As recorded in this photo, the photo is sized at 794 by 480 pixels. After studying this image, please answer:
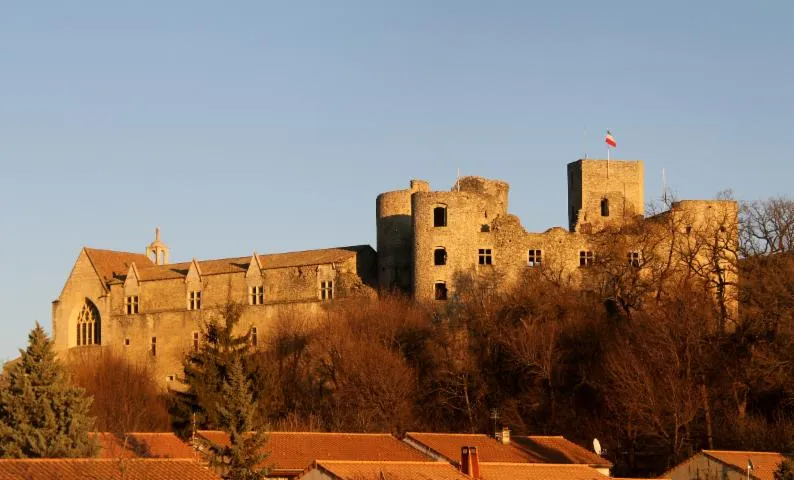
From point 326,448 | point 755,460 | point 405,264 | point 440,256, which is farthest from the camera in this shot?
point 405,264

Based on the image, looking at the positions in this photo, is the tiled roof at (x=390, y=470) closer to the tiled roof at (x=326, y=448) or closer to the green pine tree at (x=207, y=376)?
the tiled roof at (x=326, y=448)

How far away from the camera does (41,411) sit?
44344mm

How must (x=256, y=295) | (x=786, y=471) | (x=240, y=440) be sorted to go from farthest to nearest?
(x=256, y=295) < (x=786, y=471) < (x=240, y=440)

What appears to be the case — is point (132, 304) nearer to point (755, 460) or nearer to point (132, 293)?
point (132, 293)

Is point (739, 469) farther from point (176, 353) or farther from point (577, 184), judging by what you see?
point (176, 353)

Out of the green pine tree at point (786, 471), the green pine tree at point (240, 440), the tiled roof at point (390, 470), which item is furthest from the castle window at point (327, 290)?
the green pine tree at point (240, 440)

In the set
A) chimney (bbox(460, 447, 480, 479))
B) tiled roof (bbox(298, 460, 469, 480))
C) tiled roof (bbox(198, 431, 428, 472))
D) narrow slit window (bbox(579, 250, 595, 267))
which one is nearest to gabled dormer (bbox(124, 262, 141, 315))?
narrow slit window (bbox(579, 250, 595, 267))

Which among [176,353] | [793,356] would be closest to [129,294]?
[176,353]

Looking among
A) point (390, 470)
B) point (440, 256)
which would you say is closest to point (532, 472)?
point (390, 470)

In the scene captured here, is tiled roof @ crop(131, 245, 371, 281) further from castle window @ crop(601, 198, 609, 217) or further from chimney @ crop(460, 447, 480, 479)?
chimney @ crop(460, 447, 480, 479)

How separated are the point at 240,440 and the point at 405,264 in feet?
138

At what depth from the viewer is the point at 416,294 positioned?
7806 centimetres

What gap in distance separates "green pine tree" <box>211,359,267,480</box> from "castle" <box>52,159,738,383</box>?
32876 mm

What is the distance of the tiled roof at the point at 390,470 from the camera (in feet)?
133
